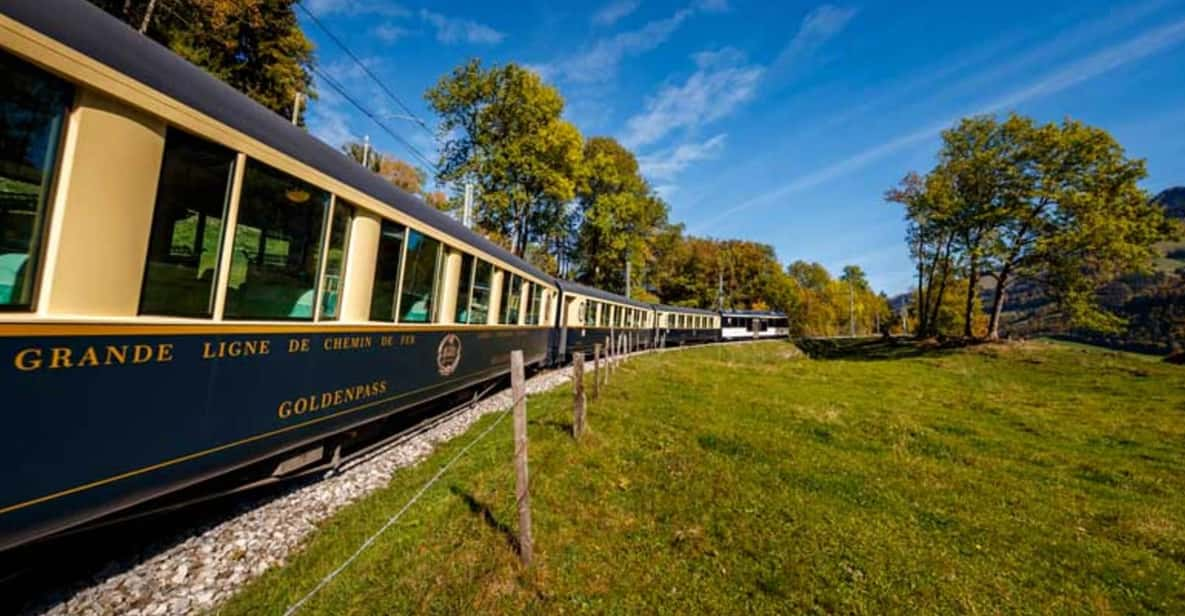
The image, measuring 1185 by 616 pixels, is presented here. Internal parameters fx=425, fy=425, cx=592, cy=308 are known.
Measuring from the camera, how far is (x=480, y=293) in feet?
28.3

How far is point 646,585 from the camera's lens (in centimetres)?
379

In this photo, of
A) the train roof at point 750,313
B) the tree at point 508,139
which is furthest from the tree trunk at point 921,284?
the tree at point 508,139

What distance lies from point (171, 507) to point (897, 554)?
6447 millimetres

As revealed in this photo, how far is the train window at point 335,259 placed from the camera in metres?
4.52

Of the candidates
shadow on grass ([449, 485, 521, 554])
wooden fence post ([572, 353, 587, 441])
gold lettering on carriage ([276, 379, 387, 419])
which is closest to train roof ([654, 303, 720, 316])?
wooden fence post ([572, 353, 587, 441])

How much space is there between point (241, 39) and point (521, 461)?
27842 mm

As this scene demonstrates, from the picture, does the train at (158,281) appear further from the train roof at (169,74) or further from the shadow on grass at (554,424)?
the shadow on grass at (554,424)

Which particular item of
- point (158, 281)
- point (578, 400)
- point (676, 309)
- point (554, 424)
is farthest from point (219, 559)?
point (676, 309)

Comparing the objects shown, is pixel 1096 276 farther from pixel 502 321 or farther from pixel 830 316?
pixel 830 316

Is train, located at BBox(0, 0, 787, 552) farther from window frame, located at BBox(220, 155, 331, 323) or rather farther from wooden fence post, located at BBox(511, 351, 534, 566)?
wooden fence post, located at BBox(511, 351, 534, 566)

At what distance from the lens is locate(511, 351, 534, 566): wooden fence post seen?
3.77 metres

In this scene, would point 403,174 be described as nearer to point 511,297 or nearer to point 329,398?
point 511,297

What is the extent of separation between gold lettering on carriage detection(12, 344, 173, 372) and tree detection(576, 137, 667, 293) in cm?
2737

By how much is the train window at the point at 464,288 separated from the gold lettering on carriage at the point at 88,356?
4.67 metres
